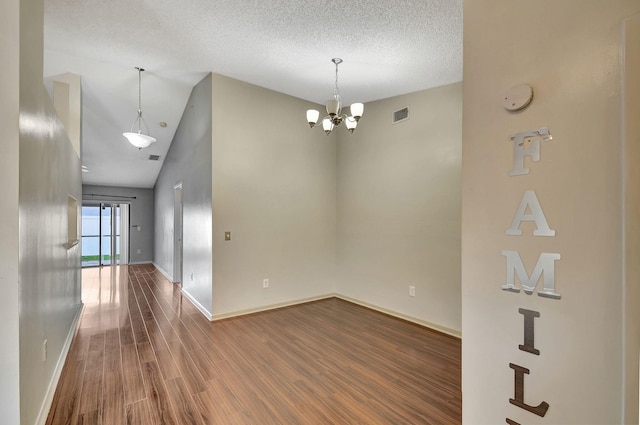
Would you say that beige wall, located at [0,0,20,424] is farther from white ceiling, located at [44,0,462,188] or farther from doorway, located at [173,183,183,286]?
doorway, located at [173,183,183,286]

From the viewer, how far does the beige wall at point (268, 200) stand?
12.6 feet

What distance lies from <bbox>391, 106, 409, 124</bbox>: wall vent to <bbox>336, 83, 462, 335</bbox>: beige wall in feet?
0.18

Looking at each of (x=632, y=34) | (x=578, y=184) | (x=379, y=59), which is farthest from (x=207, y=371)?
(x=379, y=59)

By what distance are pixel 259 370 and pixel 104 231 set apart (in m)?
9.22

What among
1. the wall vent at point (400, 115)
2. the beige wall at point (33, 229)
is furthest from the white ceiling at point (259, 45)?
the beige wall at point (33, 229)

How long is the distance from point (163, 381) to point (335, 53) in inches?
138

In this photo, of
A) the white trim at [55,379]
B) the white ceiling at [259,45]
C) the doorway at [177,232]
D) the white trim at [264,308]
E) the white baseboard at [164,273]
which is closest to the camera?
the white trim at [55,379]

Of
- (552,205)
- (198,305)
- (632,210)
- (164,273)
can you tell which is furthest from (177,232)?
(632,210)

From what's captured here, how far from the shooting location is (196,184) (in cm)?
448

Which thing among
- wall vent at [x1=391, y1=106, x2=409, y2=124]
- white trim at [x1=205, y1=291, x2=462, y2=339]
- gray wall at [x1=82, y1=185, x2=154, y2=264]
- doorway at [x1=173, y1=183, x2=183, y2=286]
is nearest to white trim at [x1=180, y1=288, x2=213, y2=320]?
white trim at [x1=205, y1=291, x2=462, y2=339]

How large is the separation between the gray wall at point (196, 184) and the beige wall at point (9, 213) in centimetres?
244

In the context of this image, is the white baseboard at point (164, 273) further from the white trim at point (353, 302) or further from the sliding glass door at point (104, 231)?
the white trim at point (353, 302)

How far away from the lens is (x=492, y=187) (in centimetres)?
136

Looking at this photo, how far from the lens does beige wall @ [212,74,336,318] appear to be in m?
3.85
